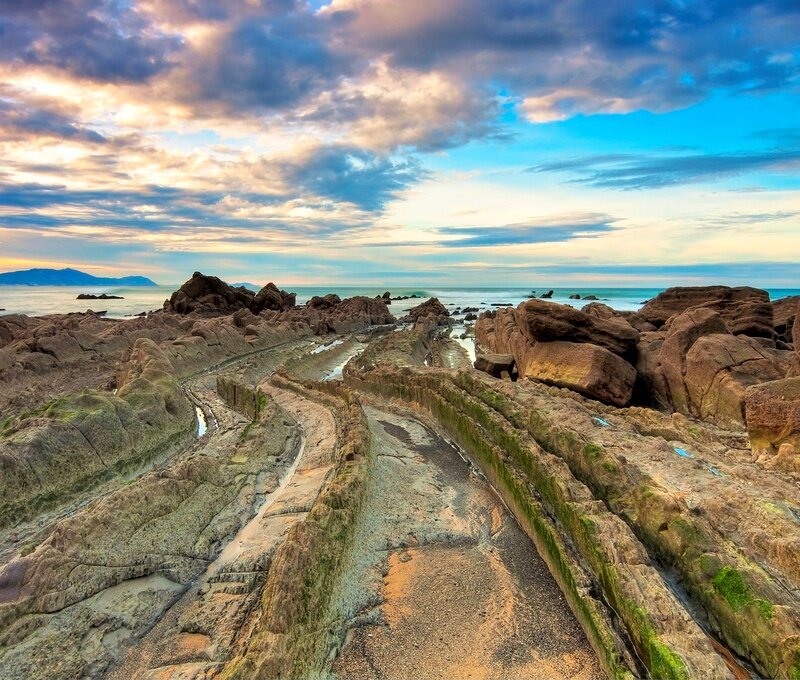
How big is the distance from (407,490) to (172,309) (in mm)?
57737

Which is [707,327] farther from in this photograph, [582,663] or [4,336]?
[4,336]

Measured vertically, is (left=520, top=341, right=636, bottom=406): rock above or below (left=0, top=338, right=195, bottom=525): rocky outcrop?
above

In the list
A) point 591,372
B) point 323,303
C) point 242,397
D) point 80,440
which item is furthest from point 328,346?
point 323,303

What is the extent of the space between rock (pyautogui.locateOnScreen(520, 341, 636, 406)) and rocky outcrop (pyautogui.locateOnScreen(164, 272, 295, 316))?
4662 centimetres

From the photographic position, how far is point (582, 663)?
5602mm

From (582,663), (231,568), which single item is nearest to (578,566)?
(582,663)

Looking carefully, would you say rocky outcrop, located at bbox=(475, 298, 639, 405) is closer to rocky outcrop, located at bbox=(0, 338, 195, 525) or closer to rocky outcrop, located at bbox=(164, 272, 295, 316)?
rocky outcrop, located at bbox=(0, 338, 195, 525)

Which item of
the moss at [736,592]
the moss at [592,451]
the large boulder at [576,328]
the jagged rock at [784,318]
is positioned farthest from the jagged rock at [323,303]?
the moss at [736,592]

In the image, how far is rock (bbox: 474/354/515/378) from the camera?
2340 centimetres

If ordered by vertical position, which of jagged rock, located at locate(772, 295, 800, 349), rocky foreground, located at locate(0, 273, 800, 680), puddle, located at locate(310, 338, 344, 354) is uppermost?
jagged rock, located at locate(772, 295, 800, 349)

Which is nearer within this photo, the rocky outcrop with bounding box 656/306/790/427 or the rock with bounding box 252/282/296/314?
the rocky outcrop with bounding box 656/306/790/427

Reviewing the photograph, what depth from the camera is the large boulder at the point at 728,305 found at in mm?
23328

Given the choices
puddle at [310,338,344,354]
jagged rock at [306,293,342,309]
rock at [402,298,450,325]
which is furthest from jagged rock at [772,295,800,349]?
jagged rock at [306,293,342,309]

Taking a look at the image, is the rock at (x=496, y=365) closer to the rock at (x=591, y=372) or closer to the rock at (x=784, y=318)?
the rock at (x=591, y=372)
